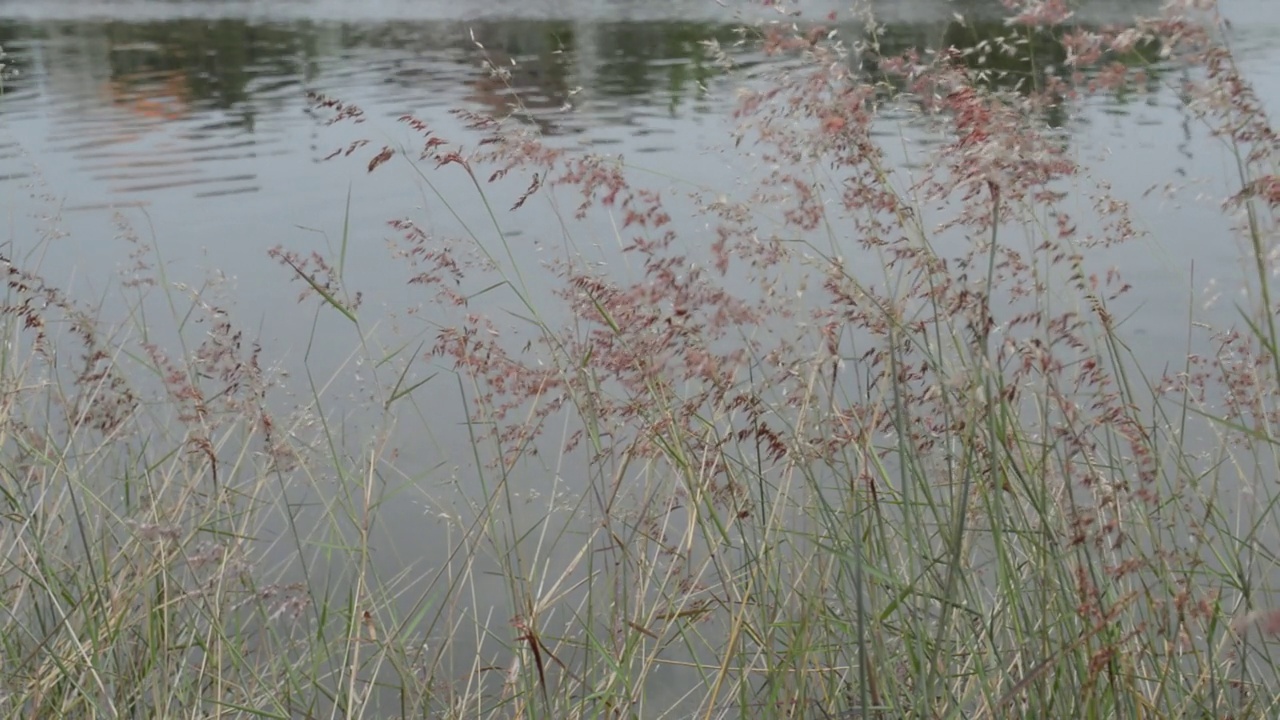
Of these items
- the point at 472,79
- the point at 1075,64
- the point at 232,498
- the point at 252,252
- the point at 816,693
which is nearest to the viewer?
the point at 1075,64

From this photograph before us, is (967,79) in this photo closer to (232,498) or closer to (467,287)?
(232,498)

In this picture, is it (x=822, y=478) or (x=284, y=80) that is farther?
(x=284, y=80)

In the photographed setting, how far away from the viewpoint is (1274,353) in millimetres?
1371

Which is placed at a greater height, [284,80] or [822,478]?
[284,80]

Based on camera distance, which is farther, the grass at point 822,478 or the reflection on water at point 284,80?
the reflection on water at point 284,80

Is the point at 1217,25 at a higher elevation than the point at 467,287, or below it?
higher

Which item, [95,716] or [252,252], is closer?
[95,716]

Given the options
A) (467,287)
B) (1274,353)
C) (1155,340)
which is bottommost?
(1155,340)

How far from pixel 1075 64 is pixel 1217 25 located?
0.91 ft

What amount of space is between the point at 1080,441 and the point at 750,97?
29.1 inches

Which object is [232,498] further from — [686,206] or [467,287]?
[686,206]

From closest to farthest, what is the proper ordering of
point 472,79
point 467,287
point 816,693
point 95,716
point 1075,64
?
1. point 1075,64
2. point 95,716
3. point 816,693
4. point 467,287
5. point 472,79

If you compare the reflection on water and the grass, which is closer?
the grass

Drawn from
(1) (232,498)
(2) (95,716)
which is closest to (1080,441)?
(2) (95,716)
